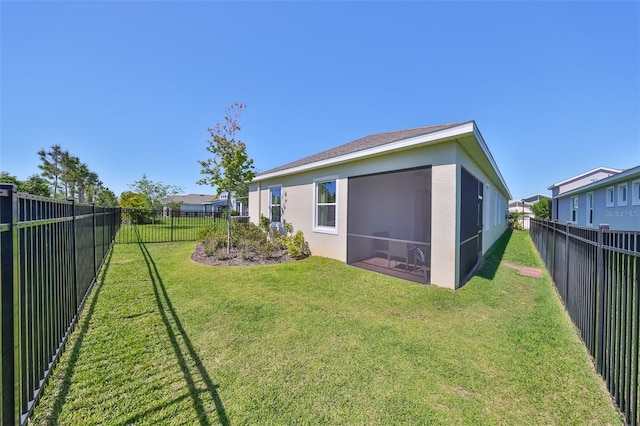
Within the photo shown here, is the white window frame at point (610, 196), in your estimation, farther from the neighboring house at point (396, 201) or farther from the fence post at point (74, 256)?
the fence post at point (74, 256)

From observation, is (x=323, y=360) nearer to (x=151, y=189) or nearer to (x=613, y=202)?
(x=613, y=202)

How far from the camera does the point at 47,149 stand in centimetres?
3112

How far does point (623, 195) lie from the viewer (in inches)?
508

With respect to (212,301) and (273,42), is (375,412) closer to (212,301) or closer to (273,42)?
(212,301)

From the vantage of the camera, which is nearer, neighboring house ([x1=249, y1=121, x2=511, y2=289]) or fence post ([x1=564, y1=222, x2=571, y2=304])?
fence post ([x1=564, y1=222, x2=571, y2=304])

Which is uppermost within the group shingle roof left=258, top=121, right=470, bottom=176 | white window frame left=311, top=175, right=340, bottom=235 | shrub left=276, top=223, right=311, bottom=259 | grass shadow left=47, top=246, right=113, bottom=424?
shingle roof left=258, top=121, right=470, bottom=176

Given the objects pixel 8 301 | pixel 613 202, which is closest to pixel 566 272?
pixel 8 301

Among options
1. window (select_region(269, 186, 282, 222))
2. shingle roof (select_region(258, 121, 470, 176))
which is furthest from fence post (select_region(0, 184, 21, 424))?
window (select_region(269, 186, 282, 222))

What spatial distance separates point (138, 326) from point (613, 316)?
18.3 feet

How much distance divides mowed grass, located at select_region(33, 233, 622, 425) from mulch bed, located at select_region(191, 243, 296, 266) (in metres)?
2.18

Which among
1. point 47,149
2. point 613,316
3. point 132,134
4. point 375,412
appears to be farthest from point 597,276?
point 47,149

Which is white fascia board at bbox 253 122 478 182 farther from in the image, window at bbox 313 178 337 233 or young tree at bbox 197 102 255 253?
young tree at bbox 197 102 255 253

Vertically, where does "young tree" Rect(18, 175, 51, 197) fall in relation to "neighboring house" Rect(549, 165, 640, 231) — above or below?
above

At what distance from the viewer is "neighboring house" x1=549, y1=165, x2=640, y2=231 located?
11.9 metres
